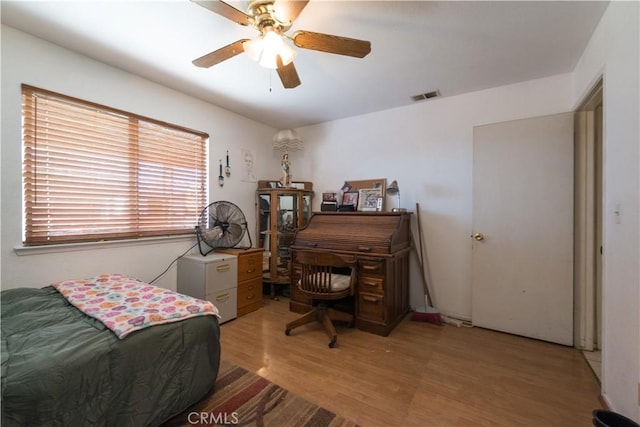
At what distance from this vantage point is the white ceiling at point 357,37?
5.23ft

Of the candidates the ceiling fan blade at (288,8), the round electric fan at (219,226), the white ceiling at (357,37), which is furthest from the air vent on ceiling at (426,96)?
the round electric fan at (219,226)

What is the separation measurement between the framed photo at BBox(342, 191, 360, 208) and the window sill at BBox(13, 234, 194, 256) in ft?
6.10

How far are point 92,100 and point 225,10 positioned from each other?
1690 millimetres

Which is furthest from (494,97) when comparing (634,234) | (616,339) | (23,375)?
(23,375)

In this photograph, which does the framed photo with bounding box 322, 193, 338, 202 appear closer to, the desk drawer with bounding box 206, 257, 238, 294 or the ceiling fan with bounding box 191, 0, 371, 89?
the desk drawer with bounding box 206, 257, 238, 294

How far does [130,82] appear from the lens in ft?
7.82

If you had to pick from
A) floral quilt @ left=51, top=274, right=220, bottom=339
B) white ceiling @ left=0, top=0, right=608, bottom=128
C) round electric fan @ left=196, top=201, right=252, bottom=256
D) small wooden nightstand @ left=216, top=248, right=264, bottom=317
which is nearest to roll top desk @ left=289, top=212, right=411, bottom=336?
small wooden nightstand @ left=216, top=248, right=264, bottom=317

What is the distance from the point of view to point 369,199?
10.3 feet

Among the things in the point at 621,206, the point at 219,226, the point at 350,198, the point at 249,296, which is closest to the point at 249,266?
the point at 249,296

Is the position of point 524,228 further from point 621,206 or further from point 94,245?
point 94,245

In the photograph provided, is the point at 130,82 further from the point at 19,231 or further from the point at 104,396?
the point at 104,396

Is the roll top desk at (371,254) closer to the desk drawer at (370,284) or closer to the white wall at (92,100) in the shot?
the desk drawer at (370,284)

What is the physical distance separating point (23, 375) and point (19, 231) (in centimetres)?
141

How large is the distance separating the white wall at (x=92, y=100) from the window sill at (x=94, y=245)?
17 mm
